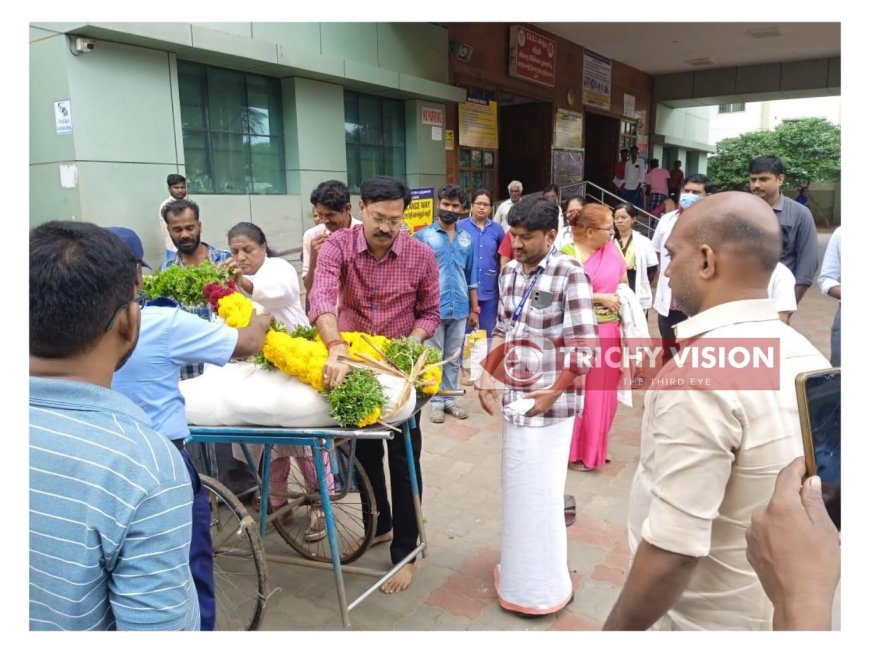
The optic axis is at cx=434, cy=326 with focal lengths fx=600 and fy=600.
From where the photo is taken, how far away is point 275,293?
3393 mm

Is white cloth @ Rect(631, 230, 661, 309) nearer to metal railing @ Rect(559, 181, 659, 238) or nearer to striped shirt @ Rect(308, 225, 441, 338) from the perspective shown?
striped shirt @ Rect(308, 225, 441, 338)

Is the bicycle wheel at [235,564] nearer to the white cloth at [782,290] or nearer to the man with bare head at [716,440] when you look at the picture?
the man with bare head at [716,440]

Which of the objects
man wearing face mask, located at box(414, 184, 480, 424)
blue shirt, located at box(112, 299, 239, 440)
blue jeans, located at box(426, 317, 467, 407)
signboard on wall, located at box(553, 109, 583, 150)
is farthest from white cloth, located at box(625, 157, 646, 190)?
blue shirt, located at box(112, 299, 239, 440)

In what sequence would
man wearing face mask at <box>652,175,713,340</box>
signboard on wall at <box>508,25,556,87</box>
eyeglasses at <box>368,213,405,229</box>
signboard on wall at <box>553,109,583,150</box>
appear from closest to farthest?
eyeglasses at <box>368,213,405,229</box>, man wearing face mask at <box>652,175,713,340</box>, signboard on wall at <box>508,25,556,87</box>, signboard on wall at <box>553,109,583,150</box>

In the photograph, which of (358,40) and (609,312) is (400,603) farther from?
(358,40)

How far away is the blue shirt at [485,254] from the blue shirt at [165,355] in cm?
402

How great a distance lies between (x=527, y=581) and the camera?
8.34 ft

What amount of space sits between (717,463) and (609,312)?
111 inches

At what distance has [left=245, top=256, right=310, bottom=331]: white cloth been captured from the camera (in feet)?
11.1

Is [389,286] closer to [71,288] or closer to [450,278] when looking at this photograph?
[71,288]

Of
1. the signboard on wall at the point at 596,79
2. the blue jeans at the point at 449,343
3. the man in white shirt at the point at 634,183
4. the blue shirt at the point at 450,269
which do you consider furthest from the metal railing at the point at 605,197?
the blue jeans at the point at 449,343

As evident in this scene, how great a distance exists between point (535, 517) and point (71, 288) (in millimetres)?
1963

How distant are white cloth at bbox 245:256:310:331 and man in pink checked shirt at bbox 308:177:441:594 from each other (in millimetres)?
598

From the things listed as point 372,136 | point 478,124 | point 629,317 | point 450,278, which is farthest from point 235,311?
point 478,124
